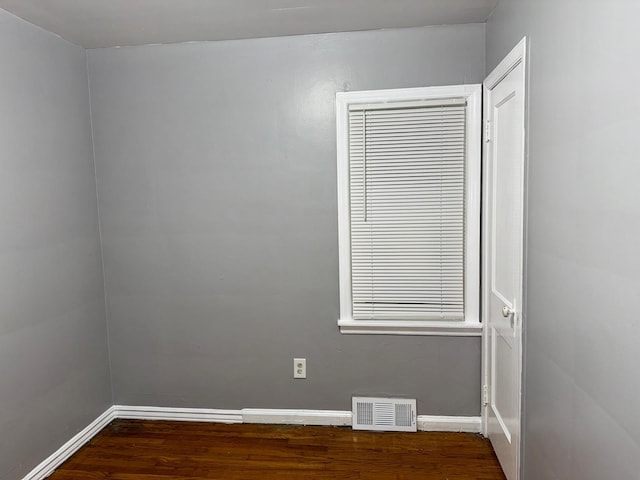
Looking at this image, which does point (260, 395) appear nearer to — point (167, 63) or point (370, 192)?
point (370, 192)

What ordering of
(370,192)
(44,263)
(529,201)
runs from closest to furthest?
1. (529,201)
2. (44,263)
3. (370,192)

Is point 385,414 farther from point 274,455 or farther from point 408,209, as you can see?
point 408,209

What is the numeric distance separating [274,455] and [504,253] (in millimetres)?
1715

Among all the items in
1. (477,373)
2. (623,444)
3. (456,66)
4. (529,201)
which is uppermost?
(456,66)

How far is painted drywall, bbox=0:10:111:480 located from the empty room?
0.04 feet

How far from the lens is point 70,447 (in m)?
2.45

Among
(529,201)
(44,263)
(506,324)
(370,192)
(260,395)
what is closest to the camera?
(529,201)

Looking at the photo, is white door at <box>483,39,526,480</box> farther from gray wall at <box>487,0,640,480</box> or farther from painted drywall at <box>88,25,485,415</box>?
painted drywall at <box>88,25,485,415</box>

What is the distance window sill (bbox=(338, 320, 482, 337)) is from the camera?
251 centimetres

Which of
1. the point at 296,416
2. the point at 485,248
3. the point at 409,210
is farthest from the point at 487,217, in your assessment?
the point at 296,416

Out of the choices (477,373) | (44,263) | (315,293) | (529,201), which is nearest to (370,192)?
(315,293)

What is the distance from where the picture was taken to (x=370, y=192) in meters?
2.52

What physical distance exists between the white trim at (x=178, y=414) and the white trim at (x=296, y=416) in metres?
0.09

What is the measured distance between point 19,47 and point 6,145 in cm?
54
